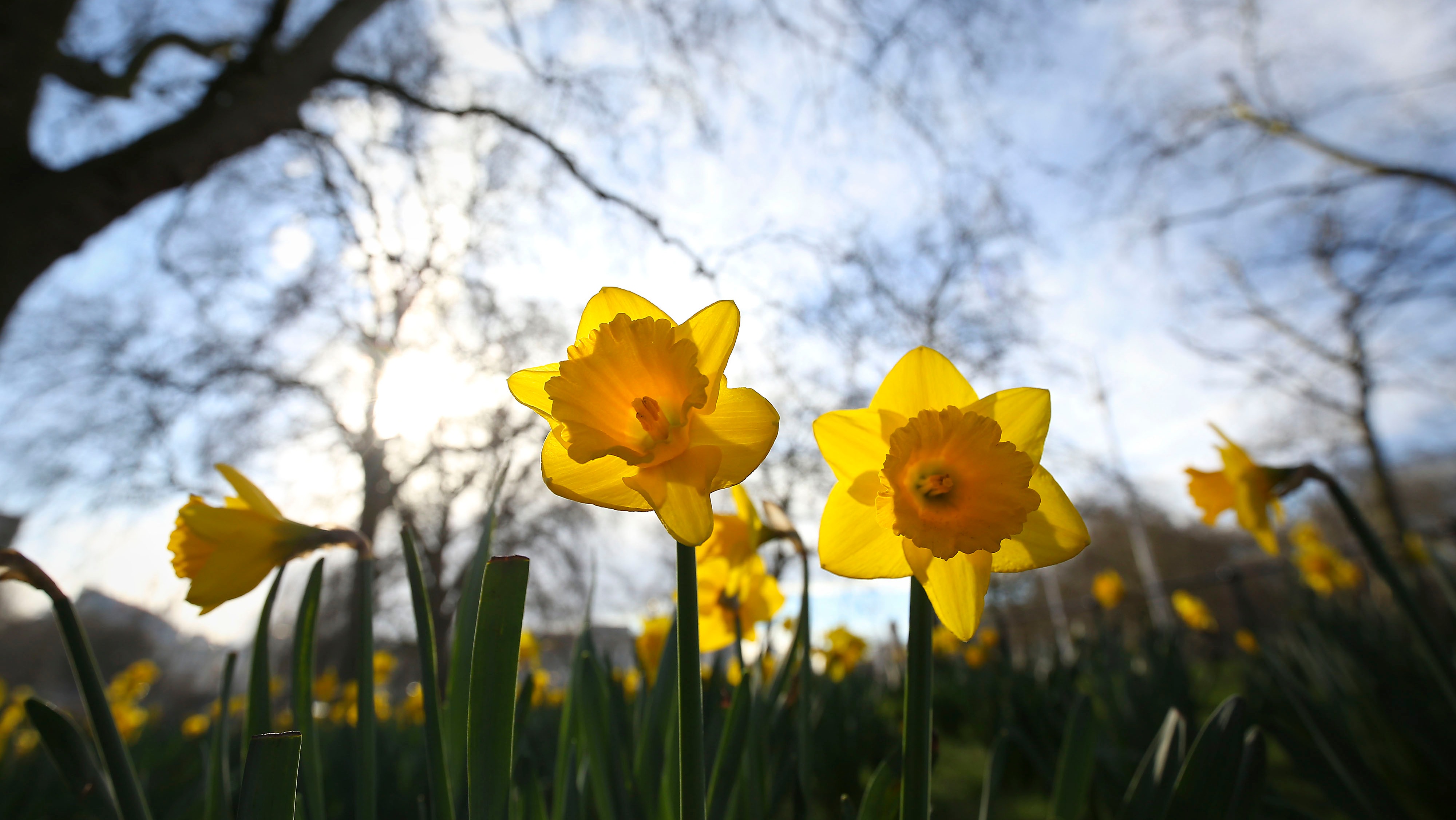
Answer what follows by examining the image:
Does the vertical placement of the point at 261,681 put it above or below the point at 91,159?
below

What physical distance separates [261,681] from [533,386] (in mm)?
610

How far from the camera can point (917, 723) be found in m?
0.59

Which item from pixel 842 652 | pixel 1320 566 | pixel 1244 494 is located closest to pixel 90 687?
pixel 1244 494

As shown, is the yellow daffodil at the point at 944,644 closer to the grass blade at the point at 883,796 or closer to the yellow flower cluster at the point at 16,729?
the grass blade at the point at 883,796

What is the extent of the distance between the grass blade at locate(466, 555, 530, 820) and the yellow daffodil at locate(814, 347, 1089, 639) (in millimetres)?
288

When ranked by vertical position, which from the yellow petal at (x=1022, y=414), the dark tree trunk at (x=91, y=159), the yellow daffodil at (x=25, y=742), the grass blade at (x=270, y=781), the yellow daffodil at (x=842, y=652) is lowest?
the yellow daffodil at (x=25, y=742)

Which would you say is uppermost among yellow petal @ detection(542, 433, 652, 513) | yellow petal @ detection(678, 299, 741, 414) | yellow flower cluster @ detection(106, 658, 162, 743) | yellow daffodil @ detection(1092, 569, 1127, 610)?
yellow daffodil @ detection(1092, 569, 1127, 610)

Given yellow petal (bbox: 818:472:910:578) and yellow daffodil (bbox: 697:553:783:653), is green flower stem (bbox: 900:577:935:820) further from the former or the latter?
yellow daffodil (bbox: 697:553:783:653)

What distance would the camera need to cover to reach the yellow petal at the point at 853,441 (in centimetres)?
67

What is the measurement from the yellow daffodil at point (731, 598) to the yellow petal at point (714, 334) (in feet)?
1.74

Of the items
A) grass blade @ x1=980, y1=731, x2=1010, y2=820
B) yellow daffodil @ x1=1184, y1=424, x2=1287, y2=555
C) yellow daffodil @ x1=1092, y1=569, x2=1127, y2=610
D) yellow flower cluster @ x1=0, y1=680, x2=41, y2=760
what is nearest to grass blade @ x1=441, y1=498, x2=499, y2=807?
grass blade @ x1=980, y1=731, x2=1010, y2=820

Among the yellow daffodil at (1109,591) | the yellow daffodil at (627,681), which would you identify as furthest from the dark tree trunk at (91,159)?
the yellow daffodil at (1109,591)

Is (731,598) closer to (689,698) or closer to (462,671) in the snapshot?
(462,671)

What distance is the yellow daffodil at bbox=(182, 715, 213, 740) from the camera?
3.92 meters
